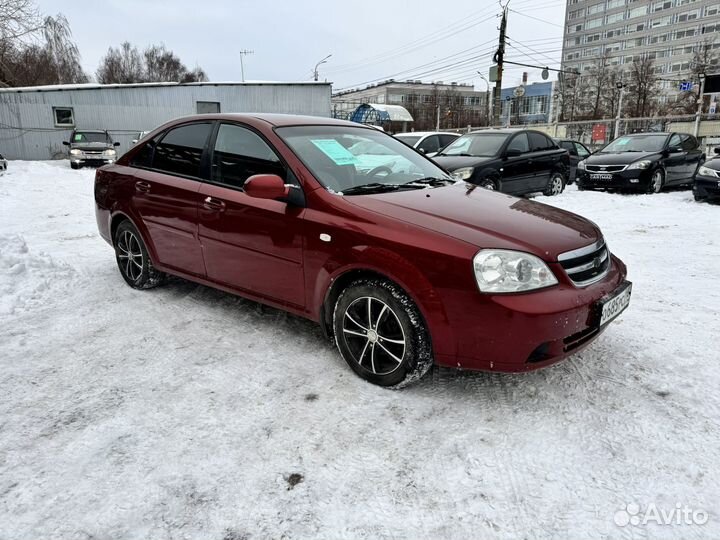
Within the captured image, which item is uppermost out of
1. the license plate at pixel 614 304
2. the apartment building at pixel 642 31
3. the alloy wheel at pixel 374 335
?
the apartment building at pixel 642 31

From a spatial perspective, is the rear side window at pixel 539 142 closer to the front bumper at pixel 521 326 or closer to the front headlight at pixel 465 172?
the front headlight at pixel 465 172

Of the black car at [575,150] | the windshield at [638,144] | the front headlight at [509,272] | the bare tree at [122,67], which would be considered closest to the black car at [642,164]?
the windshield at [638,144]

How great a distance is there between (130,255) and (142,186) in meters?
0.73

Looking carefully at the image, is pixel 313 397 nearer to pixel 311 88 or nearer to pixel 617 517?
pixel 617 517

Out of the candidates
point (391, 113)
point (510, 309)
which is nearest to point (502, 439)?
point (510, 309)

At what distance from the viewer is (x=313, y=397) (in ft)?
9.21

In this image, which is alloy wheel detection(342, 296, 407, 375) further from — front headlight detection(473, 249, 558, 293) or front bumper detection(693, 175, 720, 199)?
front bumper detection(693, 175, 720, 199)

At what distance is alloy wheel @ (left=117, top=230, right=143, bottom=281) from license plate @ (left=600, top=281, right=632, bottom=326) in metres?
3.78

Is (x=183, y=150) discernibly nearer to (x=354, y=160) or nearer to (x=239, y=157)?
(x=239, y=157)

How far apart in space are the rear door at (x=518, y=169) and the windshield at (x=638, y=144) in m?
3.11

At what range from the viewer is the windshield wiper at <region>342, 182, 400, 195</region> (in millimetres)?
3139

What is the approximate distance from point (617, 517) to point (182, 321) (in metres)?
3.15

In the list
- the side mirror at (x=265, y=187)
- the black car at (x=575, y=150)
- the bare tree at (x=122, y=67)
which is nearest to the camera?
the side mirror at (x=265, y=187)

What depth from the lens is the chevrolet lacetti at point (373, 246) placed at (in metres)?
2.53
